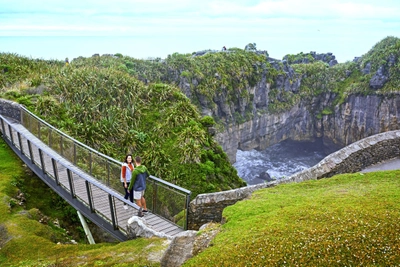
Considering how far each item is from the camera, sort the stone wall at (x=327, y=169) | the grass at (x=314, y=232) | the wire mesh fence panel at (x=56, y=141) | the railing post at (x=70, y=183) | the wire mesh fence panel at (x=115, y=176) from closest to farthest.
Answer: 1. the grass at (x=314, y=232)
2. the stone wall at (x=327, y=169)
3. the railing post at (x=70, y=183)
4. the wire mesh fence panel at (x=115, y=176)
5. the wire mesh fence panel at (x=56, y=141)

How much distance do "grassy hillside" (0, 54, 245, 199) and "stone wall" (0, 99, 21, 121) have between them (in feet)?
2.67

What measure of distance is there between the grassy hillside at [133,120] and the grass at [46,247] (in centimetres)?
522

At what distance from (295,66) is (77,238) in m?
56.8

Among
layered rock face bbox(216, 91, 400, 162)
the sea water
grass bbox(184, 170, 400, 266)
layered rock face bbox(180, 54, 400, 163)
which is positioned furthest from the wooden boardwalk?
the sea water

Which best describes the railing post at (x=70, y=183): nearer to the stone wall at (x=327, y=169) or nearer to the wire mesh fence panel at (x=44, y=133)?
the stone wall at (x=327, y=169)

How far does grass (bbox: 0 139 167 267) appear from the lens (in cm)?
638

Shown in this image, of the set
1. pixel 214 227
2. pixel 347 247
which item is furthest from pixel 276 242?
pixel 214 227

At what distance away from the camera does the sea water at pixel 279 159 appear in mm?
48287

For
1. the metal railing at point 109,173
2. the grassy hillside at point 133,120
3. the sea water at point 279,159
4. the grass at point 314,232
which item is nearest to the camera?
the grass at point 314,232

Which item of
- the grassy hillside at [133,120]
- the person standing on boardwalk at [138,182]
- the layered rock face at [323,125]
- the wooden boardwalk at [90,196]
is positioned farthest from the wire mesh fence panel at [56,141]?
the layered rock face at [323,125]

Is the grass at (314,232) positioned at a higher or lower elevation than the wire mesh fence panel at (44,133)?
lower

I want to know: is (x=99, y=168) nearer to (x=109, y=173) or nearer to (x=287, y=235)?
(x=109, y=173)

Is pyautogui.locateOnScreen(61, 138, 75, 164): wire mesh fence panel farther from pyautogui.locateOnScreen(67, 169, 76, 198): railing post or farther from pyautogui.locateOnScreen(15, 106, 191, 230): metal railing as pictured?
pyautogui.locateOnScreen(67, 169, 76, 198): railing post

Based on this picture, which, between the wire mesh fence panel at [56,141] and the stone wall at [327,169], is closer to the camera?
the stone wall at [327,169]
